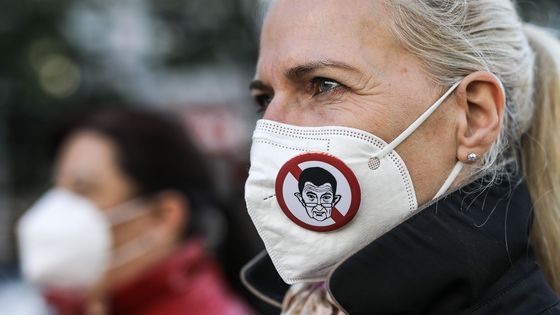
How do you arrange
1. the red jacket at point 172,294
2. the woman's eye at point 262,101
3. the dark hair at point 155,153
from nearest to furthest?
the woman's eye at point 262,101 < the red jacket at point 172,294 < the dark hair at point 155,153

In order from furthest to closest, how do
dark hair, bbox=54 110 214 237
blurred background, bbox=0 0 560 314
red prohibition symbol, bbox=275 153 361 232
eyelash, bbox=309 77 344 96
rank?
1. blurred background, bbox=0 0 560 314
2. dark hair, bbox=54 110 214 237
3. eyelash, bbox=309 77 344 96
4. red prohibition symbol, bbox=275 153 361 232

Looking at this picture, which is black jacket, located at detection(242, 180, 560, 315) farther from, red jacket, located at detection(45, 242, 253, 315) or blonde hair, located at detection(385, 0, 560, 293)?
red jacket, located at detection(45, 242, 253, 315)

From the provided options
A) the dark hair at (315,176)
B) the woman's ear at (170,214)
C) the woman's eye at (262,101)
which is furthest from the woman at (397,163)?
the woman's ear at (170,214)

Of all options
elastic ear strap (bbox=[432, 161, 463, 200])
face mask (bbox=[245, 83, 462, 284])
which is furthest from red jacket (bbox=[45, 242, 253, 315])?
elastic ear strap (bbox=[432, 161, 463, 200])

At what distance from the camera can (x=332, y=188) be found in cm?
209

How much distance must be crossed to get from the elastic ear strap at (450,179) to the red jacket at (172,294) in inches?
86.3

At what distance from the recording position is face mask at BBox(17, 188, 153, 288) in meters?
4.20

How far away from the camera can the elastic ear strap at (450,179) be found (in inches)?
82.9

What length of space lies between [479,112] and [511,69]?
0.22 m

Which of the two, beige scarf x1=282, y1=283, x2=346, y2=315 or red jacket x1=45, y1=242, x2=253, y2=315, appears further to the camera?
red jacket x1=45, y1=242, x2=253, y2=315

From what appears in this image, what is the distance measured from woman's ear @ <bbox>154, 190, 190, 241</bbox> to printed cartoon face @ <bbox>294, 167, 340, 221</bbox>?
2262 millimetres

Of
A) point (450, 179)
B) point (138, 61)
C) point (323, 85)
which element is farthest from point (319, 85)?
point (138, 61)

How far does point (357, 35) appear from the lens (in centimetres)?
215

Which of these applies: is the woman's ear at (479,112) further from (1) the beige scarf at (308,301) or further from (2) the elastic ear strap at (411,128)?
(1) the beige scarf at (308,301)
